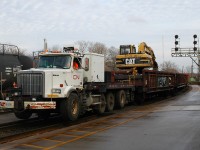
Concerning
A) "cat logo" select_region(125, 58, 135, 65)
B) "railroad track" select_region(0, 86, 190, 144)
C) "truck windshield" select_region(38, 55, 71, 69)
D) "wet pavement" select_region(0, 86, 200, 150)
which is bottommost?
"railroad track" select_region(0, 86, 190, 144)

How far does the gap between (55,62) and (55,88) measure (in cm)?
167

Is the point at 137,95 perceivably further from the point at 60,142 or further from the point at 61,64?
the point at 60,142

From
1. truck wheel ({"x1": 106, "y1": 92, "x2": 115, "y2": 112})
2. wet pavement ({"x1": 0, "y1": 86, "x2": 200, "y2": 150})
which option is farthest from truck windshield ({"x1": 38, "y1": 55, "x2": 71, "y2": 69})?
truck wheel ({"x1": 106, "y1": 92, "x2": 115, "y2": 112})

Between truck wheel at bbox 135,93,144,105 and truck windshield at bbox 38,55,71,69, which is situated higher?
truck windshield at bbox 38,55,71,69

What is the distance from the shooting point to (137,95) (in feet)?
79.0

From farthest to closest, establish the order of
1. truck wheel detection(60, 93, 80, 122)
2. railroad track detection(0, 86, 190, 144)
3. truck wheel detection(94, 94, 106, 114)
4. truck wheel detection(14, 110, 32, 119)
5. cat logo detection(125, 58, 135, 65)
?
cat logo detection(125, 58, 135, 65), truck wheel detection(94, 94, 106, 114), truck wheel detection(14, 110, 32, 119), truck wheel detection(60, 93, 80, 122), railroad track detection(0, 86, 190, 144)

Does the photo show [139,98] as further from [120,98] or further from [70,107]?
[70,107]

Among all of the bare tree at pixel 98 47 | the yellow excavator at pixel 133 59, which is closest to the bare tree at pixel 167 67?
the bare tree at pixel 98 47

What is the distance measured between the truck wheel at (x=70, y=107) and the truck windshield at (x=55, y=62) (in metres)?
1.40

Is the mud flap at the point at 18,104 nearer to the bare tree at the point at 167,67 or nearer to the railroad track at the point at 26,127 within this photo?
the railroad track at the point at 26,127

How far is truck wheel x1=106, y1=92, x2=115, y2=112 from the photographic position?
18680 mm

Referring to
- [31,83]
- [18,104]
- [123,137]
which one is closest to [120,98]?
[31,83]

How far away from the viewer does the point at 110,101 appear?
18984mm

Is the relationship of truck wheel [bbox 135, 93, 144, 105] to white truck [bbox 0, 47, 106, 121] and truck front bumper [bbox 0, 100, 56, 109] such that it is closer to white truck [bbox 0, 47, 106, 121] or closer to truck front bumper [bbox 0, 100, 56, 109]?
white truck [bbox 0, 47, 106, 121]
